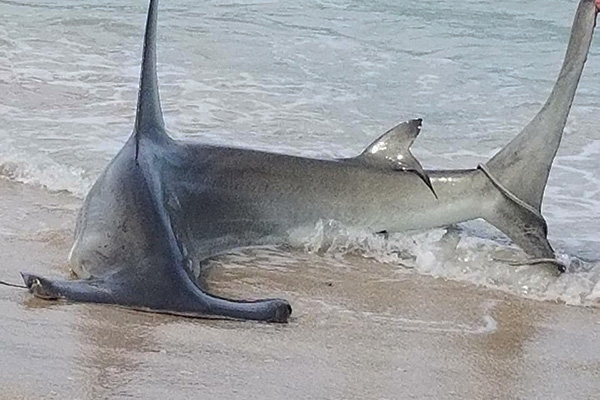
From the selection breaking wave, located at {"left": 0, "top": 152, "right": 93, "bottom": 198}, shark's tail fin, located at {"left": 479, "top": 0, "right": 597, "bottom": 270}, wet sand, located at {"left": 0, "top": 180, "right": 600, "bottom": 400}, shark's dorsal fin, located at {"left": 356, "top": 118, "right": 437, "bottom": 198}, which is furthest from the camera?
breaking wave, located at {"left": 0, "top": 152, "right": 93, "bottom": 198}

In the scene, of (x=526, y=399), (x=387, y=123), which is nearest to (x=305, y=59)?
(x=387, y=123)

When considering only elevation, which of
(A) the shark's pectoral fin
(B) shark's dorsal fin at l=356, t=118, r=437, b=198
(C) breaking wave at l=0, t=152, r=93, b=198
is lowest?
(C) breaking wave at l=0, t=152, r=93, b=198

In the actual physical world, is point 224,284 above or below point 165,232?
below

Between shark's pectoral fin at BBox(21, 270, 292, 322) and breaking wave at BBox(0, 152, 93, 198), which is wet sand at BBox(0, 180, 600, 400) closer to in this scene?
shark's pectoral fin at BBox(21, 270, 292, 322)

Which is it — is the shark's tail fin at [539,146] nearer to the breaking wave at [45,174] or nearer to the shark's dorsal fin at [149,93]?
the shark's dorsal fin at [149,93]

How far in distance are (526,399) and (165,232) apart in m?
1.25

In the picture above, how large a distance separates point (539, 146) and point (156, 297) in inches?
65.5

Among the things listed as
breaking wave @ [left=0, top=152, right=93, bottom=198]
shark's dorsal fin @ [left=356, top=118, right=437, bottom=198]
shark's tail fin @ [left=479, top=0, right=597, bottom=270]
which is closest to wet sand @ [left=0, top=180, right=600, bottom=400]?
shark's tail fin @ [left=479, top=0, right=597, bottom=270]

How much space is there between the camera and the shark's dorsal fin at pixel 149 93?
14.0ft

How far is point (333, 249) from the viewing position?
177 inches

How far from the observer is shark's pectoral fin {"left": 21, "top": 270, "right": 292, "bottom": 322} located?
3371 millimetres

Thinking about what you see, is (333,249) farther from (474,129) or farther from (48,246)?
(474,129)

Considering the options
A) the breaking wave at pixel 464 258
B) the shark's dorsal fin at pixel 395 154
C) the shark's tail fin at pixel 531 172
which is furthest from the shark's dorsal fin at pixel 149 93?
the shark's tail fin at pixel 531 172

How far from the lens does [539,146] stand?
4344 mm
